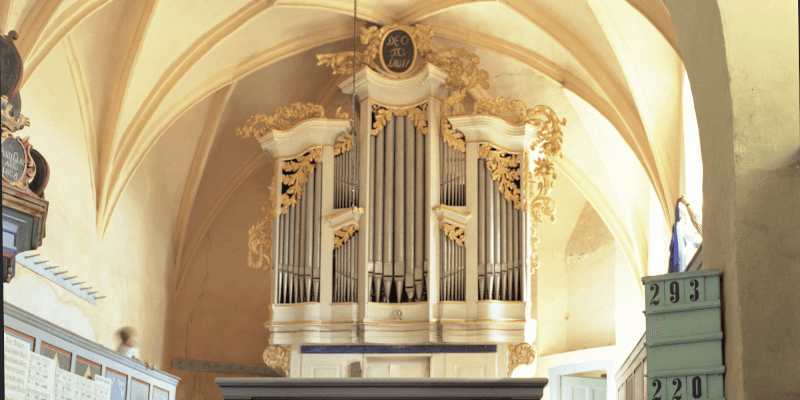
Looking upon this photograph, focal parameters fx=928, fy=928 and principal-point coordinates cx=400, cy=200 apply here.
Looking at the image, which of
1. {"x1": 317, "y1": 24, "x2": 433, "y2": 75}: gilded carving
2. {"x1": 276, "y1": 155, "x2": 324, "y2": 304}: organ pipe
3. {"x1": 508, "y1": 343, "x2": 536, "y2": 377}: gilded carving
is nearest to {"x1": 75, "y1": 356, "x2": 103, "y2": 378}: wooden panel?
{"x1": 276, "y1": 155, "x2": 324, "y2": 304}: organ pipe

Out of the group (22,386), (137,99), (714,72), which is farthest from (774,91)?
(137,99)

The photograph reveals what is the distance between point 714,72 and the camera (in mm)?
4234

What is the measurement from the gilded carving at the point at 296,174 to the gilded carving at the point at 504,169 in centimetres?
173

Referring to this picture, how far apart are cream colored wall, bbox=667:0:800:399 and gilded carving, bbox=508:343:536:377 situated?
15.0ft

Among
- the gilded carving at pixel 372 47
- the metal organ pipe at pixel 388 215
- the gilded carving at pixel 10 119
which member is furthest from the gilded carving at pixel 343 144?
the gilded carving at pixel 10 119

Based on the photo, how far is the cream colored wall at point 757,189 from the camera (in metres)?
3.74

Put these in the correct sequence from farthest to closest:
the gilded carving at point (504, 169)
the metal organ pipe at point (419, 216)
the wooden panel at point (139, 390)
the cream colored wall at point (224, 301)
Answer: the cream colored wall at point (224, 301), the gilded carving at point (504, 169), the metal organ pipe at point (419, 216), the wooden panel at point (139, 390)

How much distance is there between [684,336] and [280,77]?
7.88 metres

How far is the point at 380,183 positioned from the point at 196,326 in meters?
3.53

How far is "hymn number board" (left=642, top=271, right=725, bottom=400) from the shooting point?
13.3 ft

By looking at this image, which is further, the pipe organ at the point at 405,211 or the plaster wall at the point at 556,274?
the plaster wall at the point at 556,274

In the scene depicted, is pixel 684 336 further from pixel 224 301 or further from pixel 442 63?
pixel 224 301

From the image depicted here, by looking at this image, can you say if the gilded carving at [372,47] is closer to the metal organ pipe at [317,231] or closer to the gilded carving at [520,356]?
the metal organ pipe at [317,231]

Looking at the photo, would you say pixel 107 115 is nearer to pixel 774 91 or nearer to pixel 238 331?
pixel 238 331
